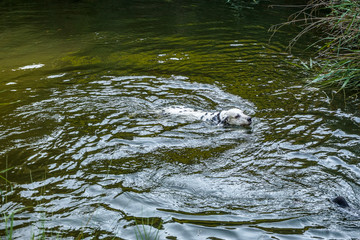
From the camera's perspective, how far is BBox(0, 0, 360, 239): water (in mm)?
4500

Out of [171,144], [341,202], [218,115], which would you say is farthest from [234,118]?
[341,202]

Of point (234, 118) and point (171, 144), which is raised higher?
point (234, 118)

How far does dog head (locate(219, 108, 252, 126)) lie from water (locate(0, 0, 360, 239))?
16 centimetres

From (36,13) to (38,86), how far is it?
Answer: 33.2 feet

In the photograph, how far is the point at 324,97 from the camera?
821cm

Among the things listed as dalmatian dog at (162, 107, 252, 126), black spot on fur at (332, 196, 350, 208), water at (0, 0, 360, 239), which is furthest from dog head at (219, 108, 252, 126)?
black spot on fur at (332, 196, 350, 208)

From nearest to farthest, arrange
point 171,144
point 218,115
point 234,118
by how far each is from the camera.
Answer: point 171,144 < point 234,118 < point 218,115

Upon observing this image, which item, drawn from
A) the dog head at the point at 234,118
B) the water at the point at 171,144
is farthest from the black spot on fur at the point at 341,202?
the dog head at the point at 234,118

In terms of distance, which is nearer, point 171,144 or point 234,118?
point 171,144

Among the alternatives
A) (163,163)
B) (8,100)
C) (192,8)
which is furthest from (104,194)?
(192,8)

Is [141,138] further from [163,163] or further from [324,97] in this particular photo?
[324,97]

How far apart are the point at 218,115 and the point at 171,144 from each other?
46.1 inches

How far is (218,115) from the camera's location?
7195 millimetres

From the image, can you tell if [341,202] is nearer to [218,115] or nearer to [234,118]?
[234,118]
